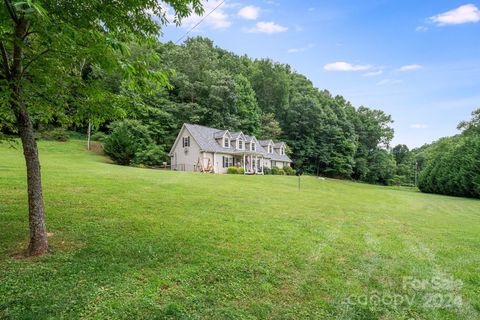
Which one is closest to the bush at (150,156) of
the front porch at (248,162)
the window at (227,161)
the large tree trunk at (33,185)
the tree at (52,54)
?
the window at (227,161)

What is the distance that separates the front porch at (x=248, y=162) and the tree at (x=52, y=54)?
25580 millimetres

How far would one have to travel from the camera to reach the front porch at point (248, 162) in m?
30.6

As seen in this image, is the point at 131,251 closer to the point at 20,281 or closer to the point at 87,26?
the point at 20,281

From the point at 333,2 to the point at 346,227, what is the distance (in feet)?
25.2

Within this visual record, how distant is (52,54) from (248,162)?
90.7ft

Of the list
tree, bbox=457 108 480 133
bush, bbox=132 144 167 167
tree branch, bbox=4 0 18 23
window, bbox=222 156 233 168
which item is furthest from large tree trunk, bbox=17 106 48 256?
tree, bbox=457 108 480 133

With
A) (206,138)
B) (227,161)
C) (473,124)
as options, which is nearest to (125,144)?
(206,138)

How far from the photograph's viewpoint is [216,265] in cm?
448

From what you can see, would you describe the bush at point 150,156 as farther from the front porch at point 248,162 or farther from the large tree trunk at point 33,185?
the large tree trunk at point 33,185

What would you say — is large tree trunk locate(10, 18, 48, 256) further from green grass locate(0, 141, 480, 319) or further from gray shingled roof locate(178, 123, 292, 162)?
gray shingled roof locate(178, 123, 292, 162)

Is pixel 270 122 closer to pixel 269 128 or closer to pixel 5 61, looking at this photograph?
pixel 269 128

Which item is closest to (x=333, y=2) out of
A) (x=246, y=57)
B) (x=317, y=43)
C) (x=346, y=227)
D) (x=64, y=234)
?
(x=317, y=43)

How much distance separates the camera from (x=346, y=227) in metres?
7.88

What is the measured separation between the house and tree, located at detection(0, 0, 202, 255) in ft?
71.5
